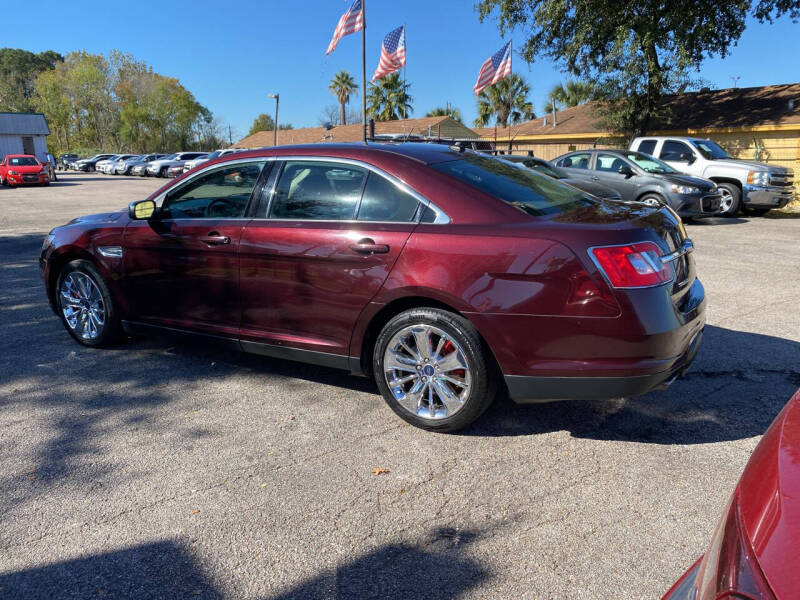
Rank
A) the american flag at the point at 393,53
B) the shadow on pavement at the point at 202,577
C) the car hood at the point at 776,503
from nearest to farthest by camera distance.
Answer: the car hood at the point at 776,503 → the shadow on pavement at the point at 202,577 → the american flag at the point at 393,53

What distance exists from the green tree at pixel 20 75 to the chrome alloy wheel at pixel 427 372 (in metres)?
108

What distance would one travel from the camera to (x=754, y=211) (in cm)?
1658

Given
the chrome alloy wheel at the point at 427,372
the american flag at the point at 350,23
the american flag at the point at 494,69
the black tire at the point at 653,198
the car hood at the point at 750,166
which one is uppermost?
the american flag at the point at 350,23

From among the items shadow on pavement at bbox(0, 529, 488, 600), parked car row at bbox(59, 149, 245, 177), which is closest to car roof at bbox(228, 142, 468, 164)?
shadow on pavement at bbox(0, 529, 488, 600)

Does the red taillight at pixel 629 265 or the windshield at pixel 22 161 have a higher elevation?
the windshield at pixel 22 161

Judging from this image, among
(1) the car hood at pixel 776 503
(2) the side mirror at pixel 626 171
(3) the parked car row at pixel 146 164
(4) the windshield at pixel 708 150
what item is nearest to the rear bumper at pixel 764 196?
(4) the windshield at pixel 708 150

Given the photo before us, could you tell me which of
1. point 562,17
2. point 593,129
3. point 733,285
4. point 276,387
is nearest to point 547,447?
point 276,387

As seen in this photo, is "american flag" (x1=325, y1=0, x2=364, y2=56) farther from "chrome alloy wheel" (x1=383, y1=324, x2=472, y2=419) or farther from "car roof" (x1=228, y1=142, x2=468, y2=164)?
"chrome alloy wheel" (x1=383, y1=324, x2=472, y2=419)

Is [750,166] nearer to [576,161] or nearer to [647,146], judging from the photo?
[647,146]

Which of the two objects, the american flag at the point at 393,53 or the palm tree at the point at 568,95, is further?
the palm tree at the point at 568,95

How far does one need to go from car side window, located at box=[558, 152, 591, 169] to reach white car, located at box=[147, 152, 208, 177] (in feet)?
103

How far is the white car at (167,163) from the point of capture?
139 feet

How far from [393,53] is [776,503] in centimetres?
2282

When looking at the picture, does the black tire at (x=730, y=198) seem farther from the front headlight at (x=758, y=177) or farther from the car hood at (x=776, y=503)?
the car hood at (x=776, y=503)
